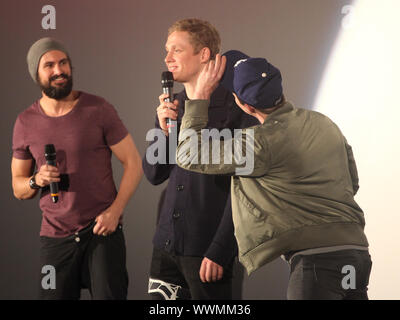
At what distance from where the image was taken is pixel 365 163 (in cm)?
366

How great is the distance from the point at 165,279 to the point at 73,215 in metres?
0.58

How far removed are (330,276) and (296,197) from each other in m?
0.31

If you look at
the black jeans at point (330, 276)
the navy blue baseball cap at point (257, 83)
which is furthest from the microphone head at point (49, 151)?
the black jeans at point (330, 276)

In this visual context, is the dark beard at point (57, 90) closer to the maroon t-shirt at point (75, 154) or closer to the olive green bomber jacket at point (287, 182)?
the maroon t-shirt at point (75, 154)

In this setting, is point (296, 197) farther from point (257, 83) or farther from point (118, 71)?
point (118, 71)

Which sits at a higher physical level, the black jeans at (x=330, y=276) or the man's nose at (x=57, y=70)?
the man's nose at (x=57, y=70)

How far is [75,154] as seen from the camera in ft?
9.77

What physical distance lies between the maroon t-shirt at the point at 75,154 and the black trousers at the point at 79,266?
0.21ft

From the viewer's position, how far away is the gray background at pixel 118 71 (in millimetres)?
3852

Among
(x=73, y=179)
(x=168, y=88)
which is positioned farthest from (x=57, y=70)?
(x=168, y=88)

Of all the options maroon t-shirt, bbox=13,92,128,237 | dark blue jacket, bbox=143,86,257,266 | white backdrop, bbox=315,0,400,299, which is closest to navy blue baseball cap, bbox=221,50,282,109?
dark blue jacket, bbox=143,86,257,266

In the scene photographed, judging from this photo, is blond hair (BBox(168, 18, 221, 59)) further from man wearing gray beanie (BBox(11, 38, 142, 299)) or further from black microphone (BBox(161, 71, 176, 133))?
man wearing gray beanie (BBox(11, 38, 142, 299))

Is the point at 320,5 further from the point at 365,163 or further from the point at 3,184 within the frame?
the point at 3,184
